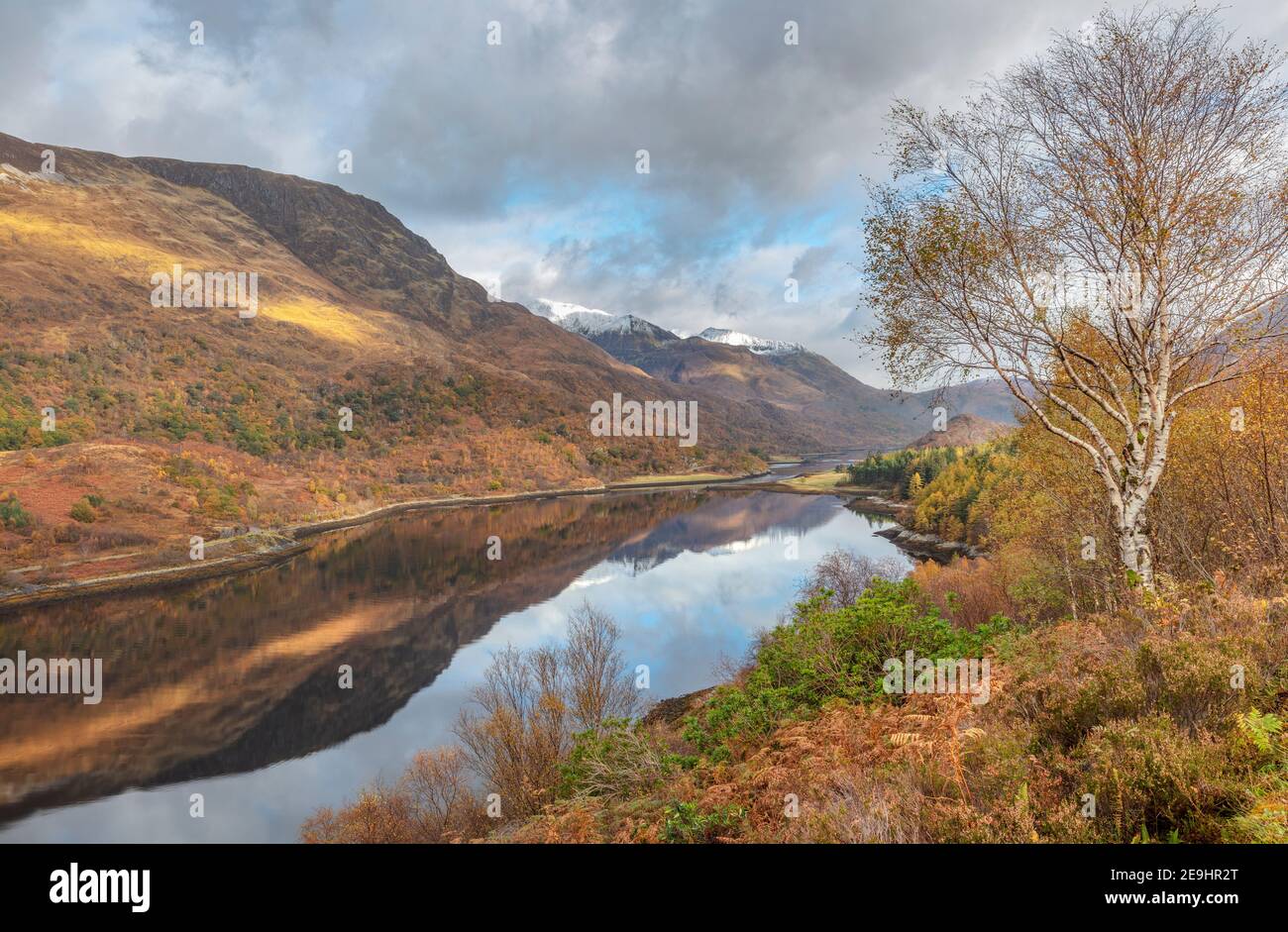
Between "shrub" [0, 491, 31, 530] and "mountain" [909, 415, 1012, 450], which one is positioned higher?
"mountain" [909, 415, 1012, 450]

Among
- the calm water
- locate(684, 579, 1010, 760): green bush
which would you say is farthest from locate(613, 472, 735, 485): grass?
locate(684, 579, 1010, 760): green bush

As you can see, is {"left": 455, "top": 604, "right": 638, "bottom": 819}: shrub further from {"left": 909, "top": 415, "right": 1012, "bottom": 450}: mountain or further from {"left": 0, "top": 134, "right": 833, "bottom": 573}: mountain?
{"left": 909, "top": 415, "right": 1012, "bottom": 450}: mountain

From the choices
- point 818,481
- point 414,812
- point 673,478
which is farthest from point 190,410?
point 818,481

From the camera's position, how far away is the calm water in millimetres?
26562

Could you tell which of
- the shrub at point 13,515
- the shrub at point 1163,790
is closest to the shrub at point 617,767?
the shrub at point 1163,790

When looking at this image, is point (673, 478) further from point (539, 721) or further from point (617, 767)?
point (617, 767)

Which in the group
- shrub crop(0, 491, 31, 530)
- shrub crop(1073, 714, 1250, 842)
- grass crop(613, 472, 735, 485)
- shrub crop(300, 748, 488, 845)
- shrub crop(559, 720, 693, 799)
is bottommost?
shrub crop(300, 748, 488, 845)

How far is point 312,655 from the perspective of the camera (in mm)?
44562

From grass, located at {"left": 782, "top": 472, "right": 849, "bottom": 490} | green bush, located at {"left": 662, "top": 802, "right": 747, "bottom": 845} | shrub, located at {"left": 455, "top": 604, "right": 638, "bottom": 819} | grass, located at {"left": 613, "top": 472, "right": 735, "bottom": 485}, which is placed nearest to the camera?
green bush, located at {"left": 662, "top": 802, "right": 747, "bottom": 845}

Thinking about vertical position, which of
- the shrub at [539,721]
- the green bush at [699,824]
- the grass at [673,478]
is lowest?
the shrub at [539,721]

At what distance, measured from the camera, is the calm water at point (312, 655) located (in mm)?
26562

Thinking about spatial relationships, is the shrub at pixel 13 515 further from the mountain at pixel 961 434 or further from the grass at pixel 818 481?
the mountain at pixel 961 434

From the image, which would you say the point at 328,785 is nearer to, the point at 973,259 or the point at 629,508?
the point at 973,259
